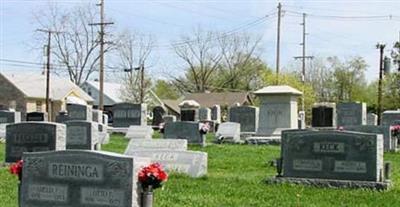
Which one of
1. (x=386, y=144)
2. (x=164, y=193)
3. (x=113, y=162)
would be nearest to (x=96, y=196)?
(x=113, y=162)

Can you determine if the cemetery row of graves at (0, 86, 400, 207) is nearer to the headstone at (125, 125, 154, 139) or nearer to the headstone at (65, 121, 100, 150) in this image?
the headstone at (65, 121, 100, 150)

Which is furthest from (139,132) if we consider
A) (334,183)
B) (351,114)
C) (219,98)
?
(219,98)

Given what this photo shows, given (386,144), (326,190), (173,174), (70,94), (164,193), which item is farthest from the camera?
(70,94)

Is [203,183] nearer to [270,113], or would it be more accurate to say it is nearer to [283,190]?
[283,190]

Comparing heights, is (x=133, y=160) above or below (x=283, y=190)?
above

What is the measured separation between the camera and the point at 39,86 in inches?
2763

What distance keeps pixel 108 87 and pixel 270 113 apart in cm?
6308

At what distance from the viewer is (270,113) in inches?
1045

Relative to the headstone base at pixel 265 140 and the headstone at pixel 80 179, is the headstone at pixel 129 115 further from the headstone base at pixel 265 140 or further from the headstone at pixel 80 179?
the headstone at pixel 80 179

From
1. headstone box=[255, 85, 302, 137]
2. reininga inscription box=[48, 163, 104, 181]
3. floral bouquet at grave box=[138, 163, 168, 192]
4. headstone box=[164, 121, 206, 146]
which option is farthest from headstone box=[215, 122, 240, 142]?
floral bouquet at grave box=[138, 163, 168, 192]

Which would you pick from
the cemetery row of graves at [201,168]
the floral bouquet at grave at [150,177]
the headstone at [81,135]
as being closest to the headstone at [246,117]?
the cemetery row of graves at [201,168]

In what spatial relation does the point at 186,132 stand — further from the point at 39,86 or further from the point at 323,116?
the point at 39,86

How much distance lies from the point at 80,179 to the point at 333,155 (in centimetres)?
563

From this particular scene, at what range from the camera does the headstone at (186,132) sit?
25250mm
